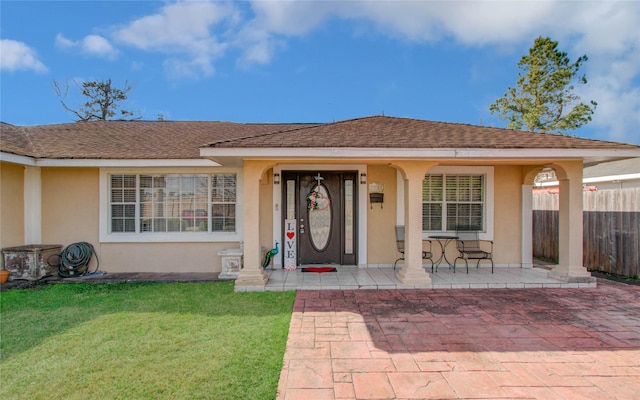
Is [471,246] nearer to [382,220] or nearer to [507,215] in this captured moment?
[507,215]

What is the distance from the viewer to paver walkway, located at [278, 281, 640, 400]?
2.87m

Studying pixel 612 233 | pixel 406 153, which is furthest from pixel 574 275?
pixel 406 153

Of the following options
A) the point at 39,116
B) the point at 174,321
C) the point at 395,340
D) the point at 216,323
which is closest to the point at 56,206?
the point at 174,321

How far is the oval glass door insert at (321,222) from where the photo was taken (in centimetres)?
788

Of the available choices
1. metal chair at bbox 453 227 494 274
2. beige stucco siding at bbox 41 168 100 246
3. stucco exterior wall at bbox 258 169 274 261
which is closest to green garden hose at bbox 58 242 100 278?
beige stucco siding at bbox 41 168 100 246

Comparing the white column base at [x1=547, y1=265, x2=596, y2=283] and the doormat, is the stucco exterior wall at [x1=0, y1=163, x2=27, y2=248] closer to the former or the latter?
the doormat

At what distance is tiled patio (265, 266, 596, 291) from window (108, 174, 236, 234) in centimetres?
198

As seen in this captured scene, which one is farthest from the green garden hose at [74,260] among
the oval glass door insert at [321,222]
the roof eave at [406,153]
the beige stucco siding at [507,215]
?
the beige stucco siding at [507,215]

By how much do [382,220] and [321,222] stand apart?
1.47 m

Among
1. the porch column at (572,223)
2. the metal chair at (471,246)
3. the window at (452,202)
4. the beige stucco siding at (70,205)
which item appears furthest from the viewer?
the window at (452,202)

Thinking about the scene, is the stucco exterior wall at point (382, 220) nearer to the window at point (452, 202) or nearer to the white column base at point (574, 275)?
the window at point (452, 202)

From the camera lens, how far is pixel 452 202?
7.95 m

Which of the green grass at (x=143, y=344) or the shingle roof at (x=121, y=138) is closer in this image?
the green grass at (x=143, y=344)

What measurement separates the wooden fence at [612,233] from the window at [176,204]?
9.01 metres
